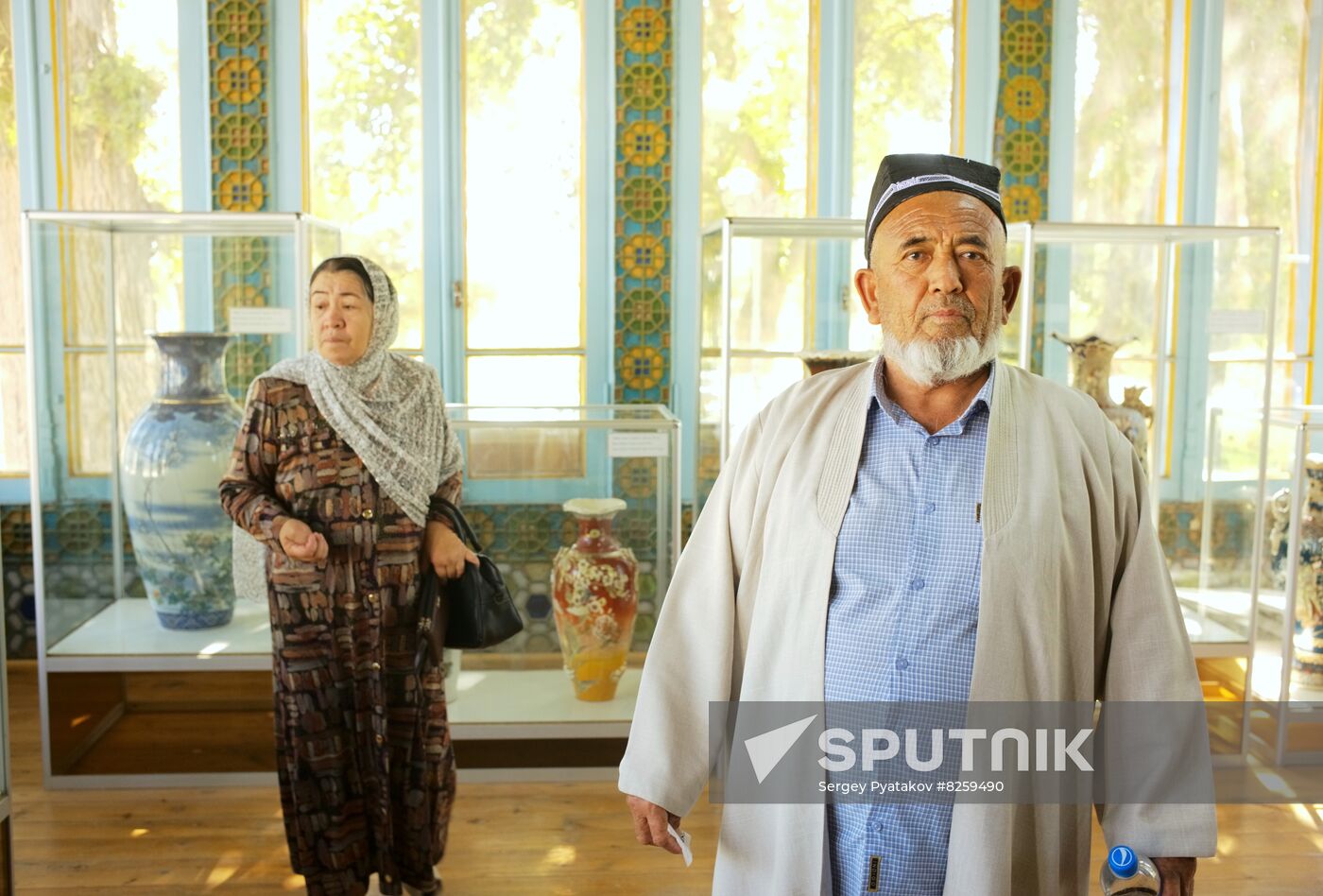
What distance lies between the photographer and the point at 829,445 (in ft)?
6.08

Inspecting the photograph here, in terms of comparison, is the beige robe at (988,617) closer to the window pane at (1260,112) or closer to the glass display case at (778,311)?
the glass display case at (778,311)

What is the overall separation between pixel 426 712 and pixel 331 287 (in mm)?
1051

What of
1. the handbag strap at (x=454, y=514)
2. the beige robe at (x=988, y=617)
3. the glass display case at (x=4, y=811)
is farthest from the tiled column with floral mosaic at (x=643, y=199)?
the beige robe at (x=988, y=617)

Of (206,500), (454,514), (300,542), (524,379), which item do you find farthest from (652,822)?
(524,379)

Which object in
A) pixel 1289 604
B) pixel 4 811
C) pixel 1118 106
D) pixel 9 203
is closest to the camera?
pixel 4 811

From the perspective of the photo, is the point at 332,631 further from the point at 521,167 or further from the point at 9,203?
the point at 9,203

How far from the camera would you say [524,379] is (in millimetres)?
4949

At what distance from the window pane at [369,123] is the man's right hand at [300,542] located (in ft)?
7.50

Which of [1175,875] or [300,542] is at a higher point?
[300,542]

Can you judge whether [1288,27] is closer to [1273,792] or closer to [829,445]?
[1273,792]

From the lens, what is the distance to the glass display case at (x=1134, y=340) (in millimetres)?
3916

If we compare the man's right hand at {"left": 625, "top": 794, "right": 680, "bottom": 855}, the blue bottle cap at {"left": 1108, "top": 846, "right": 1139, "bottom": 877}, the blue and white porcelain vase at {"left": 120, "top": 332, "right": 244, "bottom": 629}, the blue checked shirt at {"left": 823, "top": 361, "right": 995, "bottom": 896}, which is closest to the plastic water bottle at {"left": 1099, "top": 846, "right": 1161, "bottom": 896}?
the blue bottle cap at {"left": 1108, "top": 846, "right": 1139, "bottom": 877}

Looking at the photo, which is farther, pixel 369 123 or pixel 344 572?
pixel 369 123

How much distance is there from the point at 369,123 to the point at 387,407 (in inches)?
89.2
